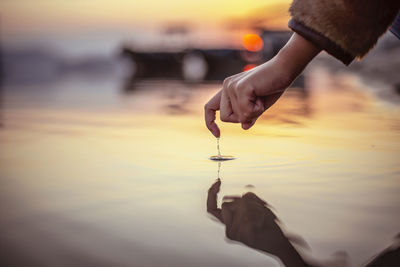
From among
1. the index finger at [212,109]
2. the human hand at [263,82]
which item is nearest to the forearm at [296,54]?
the human hand at [263,82]

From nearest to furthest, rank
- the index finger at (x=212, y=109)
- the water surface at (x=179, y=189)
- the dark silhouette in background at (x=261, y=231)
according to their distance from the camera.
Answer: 1. the dark silhouette in background at (x=261, y=231)
2. the water surface at (x=179, y=189)
3. the index finger at (x=212, y=109)

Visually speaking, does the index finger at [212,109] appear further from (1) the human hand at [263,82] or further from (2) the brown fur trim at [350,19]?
(2) the brown fur trim at [350,19]

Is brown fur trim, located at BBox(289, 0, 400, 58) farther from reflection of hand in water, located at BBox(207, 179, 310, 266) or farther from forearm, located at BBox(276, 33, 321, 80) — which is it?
reflection of hand in water, located at BBox(207, 179, 310, 266)

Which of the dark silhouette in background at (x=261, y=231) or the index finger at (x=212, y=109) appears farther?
the index finger at (x=212, y=109)

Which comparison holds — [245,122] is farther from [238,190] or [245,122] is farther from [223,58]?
[223,58]

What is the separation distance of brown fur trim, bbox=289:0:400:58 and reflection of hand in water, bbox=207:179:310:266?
49 cm

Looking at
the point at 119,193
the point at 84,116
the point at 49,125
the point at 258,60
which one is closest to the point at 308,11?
the point at 119,193

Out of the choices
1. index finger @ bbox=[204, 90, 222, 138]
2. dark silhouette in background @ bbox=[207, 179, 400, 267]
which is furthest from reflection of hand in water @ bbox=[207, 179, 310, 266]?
index finger @ bbox=[204, 90, 222, 138]

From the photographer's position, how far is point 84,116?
4.74 metres

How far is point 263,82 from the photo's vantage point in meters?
1.37

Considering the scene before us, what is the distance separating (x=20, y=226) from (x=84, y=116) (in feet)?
10.9

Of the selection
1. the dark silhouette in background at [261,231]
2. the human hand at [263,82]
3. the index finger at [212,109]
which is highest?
the index finger at [212,109]

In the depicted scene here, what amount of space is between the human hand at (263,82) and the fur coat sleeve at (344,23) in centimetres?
7

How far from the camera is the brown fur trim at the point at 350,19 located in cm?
119
